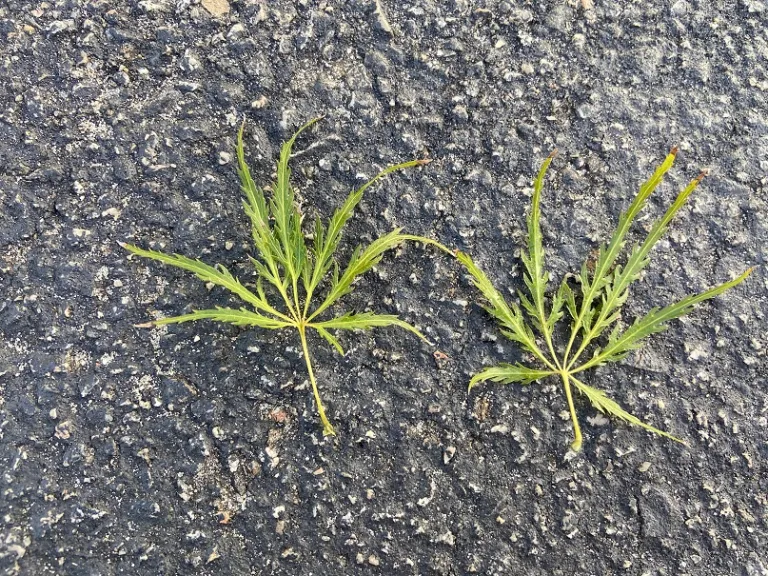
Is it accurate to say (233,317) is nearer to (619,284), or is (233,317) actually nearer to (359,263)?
(359,263)

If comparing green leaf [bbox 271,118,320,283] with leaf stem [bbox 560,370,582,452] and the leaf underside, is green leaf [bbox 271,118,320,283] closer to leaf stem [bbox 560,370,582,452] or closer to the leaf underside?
the leaf underside

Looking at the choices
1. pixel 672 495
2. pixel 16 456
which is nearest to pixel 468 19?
pixel 672 495

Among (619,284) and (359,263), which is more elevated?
(619,284)

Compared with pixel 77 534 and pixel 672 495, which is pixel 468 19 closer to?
pixel 672 495

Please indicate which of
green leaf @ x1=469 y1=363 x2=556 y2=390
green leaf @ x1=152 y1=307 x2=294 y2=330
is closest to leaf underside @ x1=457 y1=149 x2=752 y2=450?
green leaf @ x1=469 y1=363 x2=556 y2=390

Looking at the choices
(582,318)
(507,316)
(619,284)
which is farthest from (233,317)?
(619,284)

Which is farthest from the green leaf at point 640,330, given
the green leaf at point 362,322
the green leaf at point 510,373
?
the green leaf at point 362,322
